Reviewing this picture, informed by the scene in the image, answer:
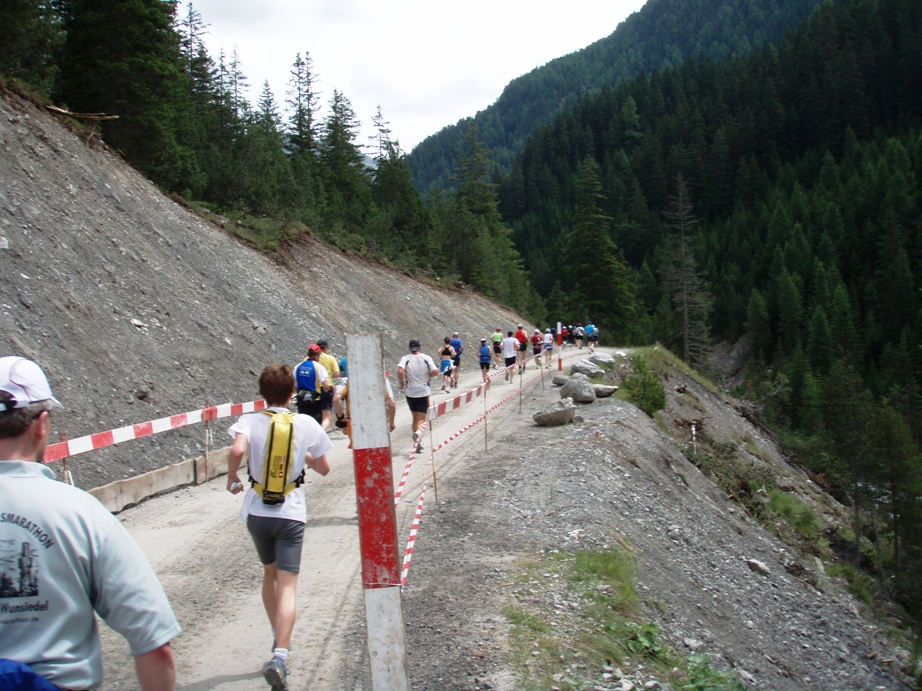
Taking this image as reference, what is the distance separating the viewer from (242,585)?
7.06 meters

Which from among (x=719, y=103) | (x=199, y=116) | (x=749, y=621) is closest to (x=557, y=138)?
(x=719, y=103)

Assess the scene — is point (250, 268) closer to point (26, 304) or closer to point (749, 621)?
point (26, 304)

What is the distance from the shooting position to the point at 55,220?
17578 millimetres

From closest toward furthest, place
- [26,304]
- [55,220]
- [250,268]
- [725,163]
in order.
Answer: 1. [26,304]
2. [55,220]
3. [250,268]
4. [725,163]

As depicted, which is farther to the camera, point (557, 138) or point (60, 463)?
point (557, 138)

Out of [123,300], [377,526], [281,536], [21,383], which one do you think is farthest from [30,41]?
[21,383]

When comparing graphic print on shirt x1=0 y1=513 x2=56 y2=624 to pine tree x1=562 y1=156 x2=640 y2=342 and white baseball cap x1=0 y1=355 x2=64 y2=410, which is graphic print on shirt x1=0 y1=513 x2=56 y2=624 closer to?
white baseball cap x1=0 y1=355 x2=64 y2=410

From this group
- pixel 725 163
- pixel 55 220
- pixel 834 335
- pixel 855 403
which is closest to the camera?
pixel 55 220

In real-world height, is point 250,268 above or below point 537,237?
below

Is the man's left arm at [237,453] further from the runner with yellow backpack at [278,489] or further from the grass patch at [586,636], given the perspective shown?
the grass patch at [586,636]

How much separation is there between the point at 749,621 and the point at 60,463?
1027cm

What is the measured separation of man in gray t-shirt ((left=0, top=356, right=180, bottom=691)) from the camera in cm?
213

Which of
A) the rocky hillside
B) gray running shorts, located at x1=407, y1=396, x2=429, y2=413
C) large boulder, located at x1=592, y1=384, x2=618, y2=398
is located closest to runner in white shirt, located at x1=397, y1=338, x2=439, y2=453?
gray running shorts, located at x1=407, y1=396, x2=429, y2=413

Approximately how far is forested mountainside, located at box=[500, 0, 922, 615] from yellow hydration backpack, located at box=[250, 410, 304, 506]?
28.8 metres
